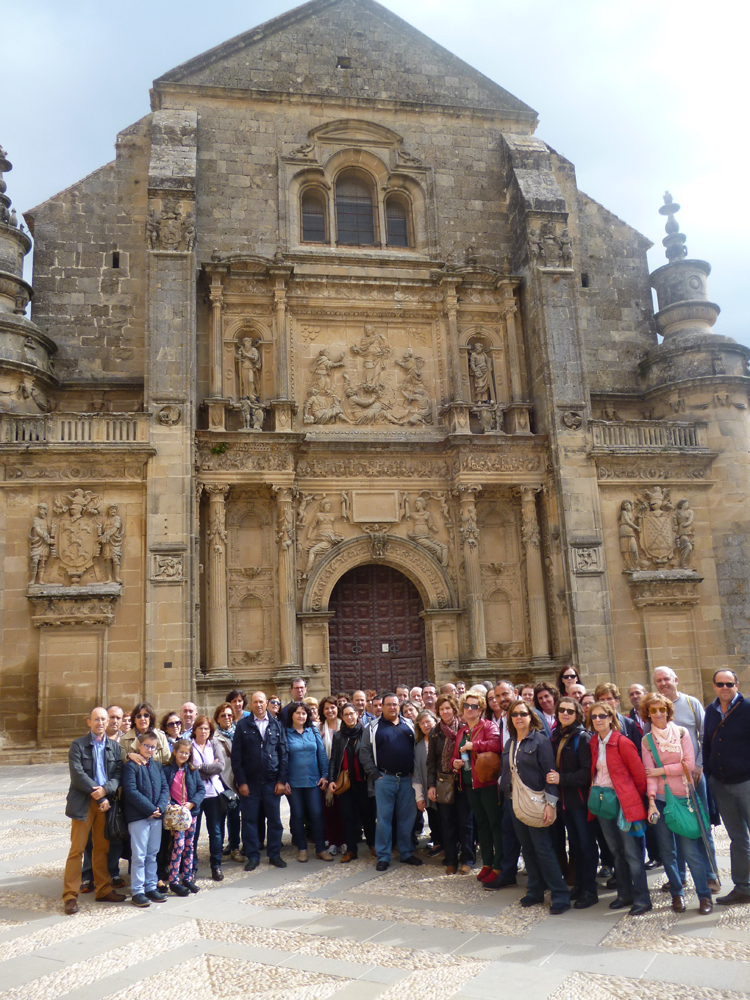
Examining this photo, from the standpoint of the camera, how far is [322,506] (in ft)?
58.4

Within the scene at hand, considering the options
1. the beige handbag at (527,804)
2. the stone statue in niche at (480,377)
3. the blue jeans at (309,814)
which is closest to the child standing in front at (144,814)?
the blue jeans at (309,814)

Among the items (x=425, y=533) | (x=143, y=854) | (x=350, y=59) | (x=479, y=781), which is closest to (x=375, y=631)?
(x=425, y=533)

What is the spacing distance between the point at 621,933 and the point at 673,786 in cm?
116

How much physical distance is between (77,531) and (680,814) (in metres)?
12.8

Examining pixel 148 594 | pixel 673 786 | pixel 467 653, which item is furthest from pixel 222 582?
pixel 673 786

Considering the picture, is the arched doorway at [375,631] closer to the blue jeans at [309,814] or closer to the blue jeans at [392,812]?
the blue jeans at [309,814]

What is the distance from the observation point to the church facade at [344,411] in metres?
16.0

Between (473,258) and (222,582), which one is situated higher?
(473,258)

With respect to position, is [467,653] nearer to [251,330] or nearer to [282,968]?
[251,330]

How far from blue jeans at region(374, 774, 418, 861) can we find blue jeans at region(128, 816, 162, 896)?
7.33ft

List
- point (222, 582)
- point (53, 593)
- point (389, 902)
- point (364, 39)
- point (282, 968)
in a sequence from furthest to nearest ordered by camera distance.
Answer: point (364, 39), point (222, 582), point (53, 593), point (389, 902), point (282, 968)

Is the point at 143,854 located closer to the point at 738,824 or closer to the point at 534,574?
the point at 738,824

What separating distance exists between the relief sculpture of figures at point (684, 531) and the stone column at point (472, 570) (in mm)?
4505

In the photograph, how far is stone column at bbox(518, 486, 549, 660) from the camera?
17.4 meters
